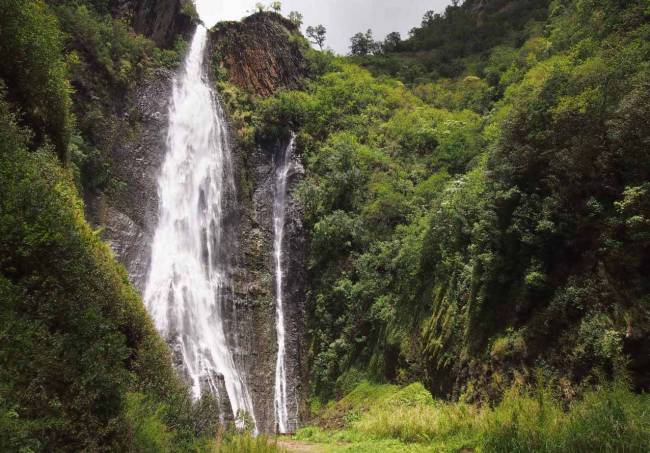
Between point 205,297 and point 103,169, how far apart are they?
7.91m

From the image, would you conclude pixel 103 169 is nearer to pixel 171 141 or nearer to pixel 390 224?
pixel 171 141

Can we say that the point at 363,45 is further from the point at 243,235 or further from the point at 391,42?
the point at 243,235

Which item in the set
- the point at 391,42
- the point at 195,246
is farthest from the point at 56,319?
the point at 391,42

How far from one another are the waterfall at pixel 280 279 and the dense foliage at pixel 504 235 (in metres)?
1.44

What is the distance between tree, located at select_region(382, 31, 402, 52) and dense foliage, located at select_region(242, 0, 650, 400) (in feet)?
102

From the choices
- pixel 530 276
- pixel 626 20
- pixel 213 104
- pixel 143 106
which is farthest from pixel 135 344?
pixel 213 104

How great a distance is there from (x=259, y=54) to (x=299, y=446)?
30874mm

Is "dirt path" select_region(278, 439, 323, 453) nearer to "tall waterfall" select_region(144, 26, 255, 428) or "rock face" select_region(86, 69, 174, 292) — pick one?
"tall waterfall" select_region(144, 26, 255, 428)

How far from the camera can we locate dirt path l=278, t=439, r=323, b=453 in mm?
12455

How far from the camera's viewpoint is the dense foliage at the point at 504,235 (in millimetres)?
9508

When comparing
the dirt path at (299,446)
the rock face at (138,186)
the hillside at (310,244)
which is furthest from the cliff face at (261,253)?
the rock face at (138,186)

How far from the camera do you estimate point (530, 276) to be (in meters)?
10.7

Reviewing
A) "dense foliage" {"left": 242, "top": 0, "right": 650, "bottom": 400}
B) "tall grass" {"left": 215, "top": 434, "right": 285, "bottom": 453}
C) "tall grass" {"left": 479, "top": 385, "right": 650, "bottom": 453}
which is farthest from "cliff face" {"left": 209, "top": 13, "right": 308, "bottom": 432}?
"tall grass" {"left": 479, "top": 385, "right": 650, "bottom": 453}

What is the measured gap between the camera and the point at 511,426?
813cm
